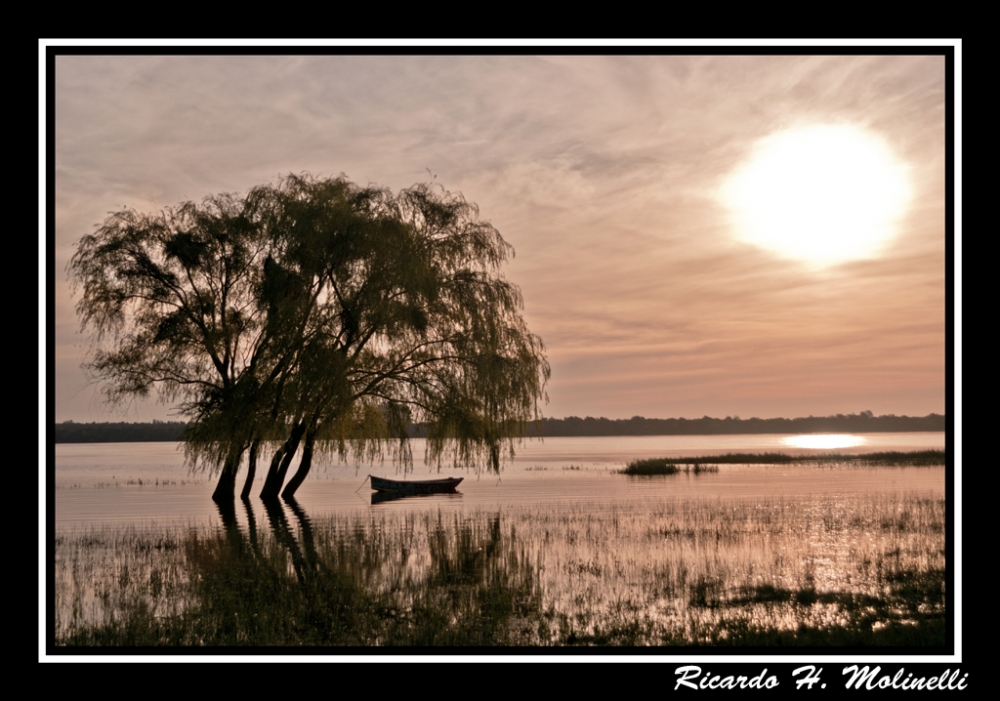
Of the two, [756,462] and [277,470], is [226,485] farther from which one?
[756,462]

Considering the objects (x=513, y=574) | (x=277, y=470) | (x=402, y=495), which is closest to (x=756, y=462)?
(x=402, y=495)

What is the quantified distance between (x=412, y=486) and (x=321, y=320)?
460 inches

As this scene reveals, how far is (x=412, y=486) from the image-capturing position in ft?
118

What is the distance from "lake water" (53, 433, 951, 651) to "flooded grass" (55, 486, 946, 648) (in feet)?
0.14

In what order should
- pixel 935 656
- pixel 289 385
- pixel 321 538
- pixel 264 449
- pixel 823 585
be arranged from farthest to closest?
pixel 264 449 < pixel 289 385 < pixel 321 538 < pixel 823 585 < pixel 935 656

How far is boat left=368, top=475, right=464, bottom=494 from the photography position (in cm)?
3500

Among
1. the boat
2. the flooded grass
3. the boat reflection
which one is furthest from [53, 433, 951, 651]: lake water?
the boat

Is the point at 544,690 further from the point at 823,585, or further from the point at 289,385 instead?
the point at 289,385

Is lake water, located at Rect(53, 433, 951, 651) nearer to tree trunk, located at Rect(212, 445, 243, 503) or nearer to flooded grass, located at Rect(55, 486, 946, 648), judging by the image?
flooded grass, located at Rect(55, 486, 946, 648)
